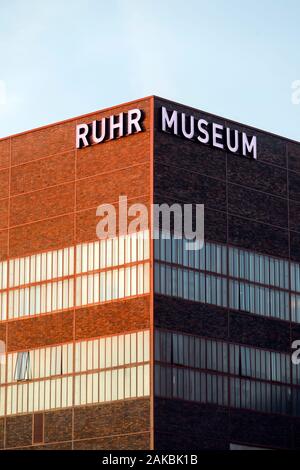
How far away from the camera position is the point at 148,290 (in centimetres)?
10731

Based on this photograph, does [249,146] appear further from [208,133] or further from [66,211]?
[66,211]

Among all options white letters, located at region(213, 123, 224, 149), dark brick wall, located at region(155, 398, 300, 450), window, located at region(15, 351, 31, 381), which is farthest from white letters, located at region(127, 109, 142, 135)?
dark brick wall, located at region(155, 398, 300, 450)

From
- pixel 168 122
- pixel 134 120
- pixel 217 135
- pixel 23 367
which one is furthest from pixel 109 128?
pixel 23 367

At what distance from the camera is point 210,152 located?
113250mm

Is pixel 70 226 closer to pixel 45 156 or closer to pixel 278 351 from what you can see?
pixel 45 156

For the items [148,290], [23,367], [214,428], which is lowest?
[214,428]

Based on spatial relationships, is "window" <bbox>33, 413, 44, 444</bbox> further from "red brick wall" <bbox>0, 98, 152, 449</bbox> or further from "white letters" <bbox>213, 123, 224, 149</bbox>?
"white letters" <bbox>213, 123, 224, 149</bbox>

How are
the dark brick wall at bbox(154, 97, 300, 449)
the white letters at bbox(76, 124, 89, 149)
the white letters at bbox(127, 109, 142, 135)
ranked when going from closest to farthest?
the dark brick wall at bbox(154, 97, 300, 449), the white letters at bbox(127, 109, 142, 135), the white letters at bbox(76, 124, 89, 149)

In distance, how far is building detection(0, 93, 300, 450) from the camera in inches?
4240

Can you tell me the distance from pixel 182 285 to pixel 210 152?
10.5m

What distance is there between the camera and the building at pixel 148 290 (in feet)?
353

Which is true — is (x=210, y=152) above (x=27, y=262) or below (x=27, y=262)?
above

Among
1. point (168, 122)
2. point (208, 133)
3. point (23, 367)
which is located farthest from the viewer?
point (23, 367)
